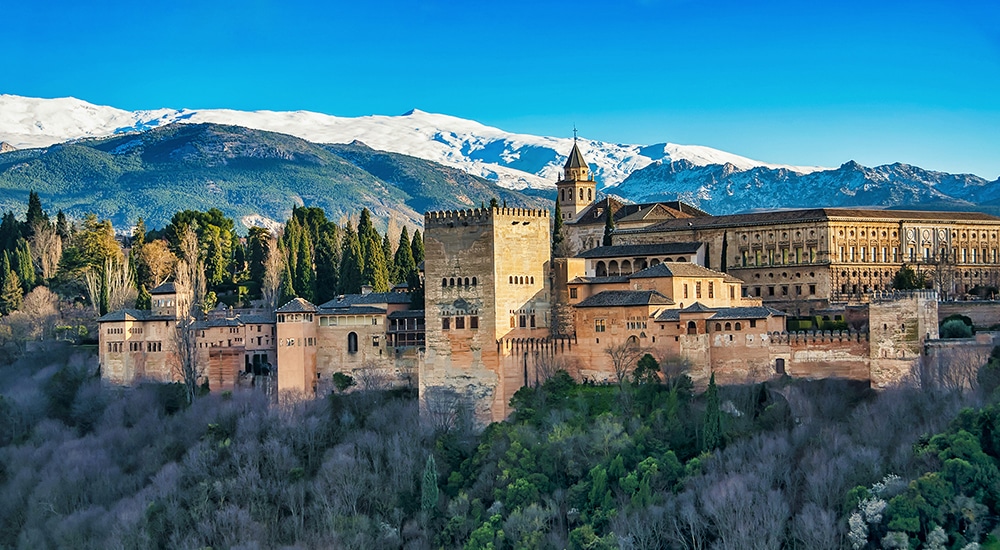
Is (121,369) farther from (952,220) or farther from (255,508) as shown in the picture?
(952,220)

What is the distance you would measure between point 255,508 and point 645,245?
21.5 metres

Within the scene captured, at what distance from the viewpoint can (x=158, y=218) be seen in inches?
6993

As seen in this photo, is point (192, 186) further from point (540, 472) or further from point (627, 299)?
point (540, 472)

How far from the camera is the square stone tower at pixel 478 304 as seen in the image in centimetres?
5069

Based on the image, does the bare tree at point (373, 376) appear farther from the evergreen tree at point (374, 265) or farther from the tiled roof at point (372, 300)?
the evergreen tree at point (374, 265)

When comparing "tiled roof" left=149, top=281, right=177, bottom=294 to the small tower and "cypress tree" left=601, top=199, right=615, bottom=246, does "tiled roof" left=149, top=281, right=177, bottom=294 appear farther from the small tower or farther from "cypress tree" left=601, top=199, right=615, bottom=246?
the small tower

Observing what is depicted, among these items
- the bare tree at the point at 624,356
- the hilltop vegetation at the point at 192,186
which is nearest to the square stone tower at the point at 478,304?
the bare tree at the point at 624,356

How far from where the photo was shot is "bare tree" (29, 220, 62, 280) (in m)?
78.8

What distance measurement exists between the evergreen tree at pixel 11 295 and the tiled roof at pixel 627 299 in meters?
37.2

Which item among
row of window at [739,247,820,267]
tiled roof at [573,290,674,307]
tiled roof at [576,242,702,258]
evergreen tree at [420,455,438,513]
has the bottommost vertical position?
evergreen tree at [420,455,438,513]

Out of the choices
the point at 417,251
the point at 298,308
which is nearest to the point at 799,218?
the point at 417,251

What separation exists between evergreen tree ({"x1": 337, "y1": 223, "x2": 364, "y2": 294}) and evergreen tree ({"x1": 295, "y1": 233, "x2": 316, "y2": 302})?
1.74 m

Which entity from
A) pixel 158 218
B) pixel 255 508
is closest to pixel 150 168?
pixel 158 218

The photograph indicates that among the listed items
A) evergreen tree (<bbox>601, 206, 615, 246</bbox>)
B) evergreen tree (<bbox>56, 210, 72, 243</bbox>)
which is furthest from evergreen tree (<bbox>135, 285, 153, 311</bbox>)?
evergreen tree (<bbox>601, 206, 615, 246</bbox>)
